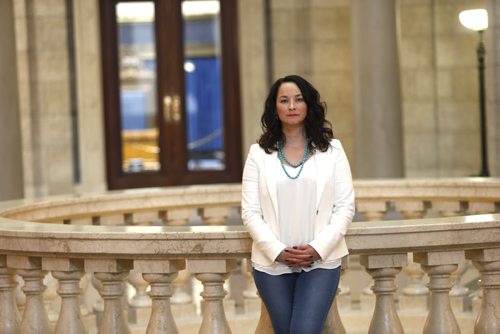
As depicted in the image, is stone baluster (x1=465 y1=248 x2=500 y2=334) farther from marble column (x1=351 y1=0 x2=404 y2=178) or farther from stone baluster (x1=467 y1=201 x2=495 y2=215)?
marble column (x1=351 y1=0 x2=404 y2=178)

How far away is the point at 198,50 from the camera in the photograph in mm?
19312

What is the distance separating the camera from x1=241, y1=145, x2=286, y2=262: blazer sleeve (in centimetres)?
580

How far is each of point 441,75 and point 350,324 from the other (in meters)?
10.2

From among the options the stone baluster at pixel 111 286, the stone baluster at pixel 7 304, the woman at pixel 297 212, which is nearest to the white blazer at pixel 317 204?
the woman at pixel 297 212

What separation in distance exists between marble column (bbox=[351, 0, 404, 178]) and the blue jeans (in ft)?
32.5

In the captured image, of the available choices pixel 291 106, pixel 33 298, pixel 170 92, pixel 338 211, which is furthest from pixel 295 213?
pixel 170 92

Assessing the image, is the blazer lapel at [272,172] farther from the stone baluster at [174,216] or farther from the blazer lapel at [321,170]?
the stone baluster at [174,216]

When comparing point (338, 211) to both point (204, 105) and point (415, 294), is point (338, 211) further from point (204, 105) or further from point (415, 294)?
point (204, 105)

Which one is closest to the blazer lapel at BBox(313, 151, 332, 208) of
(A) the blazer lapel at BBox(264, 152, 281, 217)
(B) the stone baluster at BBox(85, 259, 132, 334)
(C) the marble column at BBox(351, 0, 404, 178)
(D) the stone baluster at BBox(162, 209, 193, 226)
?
(A) the blazer lapel at BBox(264, 152, 281, 217)

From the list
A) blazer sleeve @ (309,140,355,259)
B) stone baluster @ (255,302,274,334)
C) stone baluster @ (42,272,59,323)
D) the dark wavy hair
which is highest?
the dark wavy hair

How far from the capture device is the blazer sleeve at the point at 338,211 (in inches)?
228

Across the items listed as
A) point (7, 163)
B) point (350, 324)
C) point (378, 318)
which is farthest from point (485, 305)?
point (7, 163)

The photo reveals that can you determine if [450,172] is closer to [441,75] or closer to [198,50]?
[441,75]

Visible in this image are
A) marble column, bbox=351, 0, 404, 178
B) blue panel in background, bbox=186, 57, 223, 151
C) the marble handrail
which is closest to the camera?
the marble handrail
